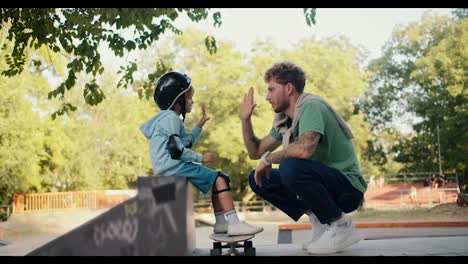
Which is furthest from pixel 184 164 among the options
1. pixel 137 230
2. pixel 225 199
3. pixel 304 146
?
pixel 304 146

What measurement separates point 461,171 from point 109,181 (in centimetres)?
1602

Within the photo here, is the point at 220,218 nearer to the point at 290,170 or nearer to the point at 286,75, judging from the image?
the point at 290,170

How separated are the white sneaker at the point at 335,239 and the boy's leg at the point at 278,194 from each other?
0.29 meters

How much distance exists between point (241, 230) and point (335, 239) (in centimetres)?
47

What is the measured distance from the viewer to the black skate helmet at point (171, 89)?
365 centimetres

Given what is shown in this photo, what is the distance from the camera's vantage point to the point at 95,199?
1130 inches

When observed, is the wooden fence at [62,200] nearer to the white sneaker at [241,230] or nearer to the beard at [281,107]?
the beard at [281,107]

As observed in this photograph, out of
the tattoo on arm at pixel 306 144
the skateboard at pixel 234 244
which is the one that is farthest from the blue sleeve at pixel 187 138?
the tattoo on arm at pixel 306 144

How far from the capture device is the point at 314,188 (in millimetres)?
3314

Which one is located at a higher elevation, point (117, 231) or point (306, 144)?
point (306, 144)

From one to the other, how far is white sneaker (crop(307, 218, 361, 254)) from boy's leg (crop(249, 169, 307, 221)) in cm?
29

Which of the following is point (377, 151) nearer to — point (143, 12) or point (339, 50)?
point (339, 50)

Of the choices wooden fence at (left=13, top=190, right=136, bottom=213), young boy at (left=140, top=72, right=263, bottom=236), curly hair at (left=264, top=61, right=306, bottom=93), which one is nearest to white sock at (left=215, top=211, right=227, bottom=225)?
young boy at (left=140, top=72, right=263, bottom=236)

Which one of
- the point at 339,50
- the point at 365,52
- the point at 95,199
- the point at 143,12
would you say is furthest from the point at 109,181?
the point at 143,12
